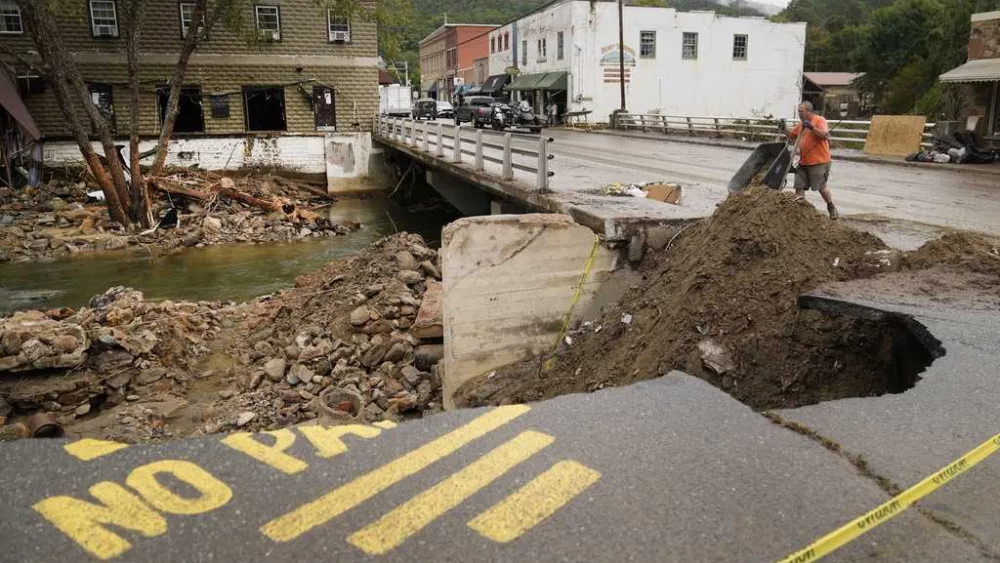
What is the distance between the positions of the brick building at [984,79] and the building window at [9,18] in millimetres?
30619

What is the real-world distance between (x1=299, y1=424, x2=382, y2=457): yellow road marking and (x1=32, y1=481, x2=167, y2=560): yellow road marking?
→ 0.82 metres

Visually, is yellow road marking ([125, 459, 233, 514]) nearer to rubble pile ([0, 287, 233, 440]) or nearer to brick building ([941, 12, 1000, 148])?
rubble pile ([0, 287, 233, 440])

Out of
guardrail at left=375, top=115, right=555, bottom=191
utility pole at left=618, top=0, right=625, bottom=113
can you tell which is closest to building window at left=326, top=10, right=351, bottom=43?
guardrail at left=375, top=115, right=555, bottom=191

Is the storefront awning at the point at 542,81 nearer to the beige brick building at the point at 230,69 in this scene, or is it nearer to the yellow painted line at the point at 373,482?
the beige brick building at the point at 230,69

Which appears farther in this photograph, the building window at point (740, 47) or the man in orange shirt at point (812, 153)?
the building window at point (740, 47)

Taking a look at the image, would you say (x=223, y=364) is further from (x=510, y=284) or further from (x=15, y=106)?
(x=15, y=106)

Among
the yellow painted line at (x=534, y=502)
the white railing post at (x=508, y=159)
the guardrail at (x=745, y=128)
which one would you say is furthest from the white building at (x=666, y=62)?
the yellow painted line at (x=534, y=502)

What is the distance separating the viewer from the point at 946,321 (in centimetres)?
566

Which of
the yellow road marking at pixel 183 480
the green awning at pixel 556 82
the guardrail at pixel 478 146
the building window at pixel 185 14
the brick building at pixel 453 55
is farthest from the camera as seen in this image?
the brick building at pixel 453 55

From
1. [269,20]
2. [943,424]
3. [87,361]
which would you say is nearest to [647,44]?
[269,20]

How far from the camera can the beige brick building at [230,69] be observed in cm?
2838

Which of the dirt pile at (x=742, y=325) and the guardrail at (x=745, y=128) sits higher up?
the guardrail at (x=745, y=128)

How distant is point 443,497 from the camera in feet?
11.1

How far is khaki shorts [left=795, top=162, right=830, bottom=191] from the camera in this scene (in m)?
9.79
